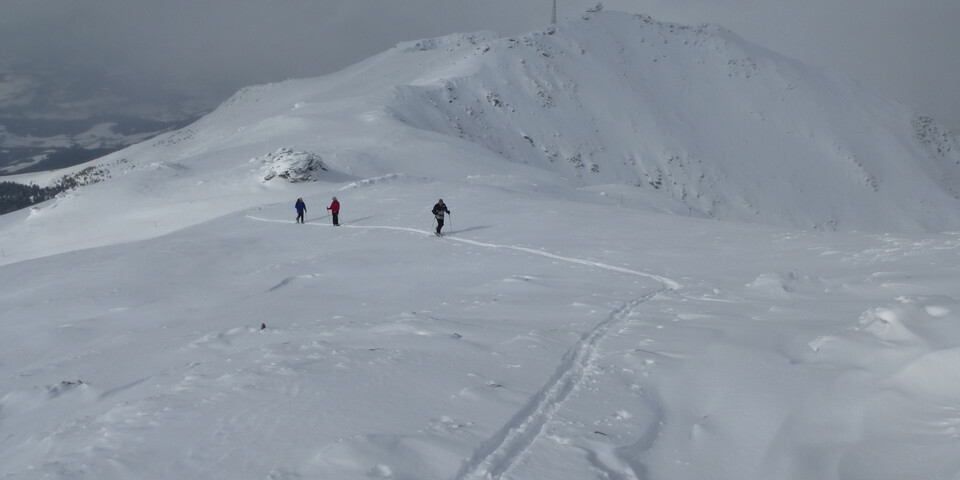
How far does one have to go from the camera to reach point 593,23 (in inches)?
5295

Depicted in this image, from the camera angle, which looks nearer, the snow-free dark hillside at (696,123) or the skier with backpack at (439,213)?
the skier with backpack at (439,213)

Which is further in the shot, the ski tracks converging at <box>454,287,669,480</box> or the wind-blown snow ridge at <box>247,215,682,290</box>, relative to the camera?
the wind-blown snow ridge at <box>247,215,682,290</box>

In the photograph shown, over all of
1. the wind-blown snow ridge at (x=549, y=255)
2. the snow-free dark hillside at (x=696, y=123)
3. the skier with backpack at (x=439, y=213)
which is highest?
the snow-free dark hillside at (x=696, y=123)

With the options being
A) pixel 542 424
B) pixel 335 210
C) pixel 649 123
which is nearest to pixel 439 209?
pixel 335 210

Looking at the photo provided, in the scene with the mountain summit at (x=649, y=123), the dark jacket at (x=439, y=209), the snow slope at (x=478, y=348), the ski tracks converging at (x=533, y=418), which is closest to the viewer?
the ski tracks converging at (x=533, y=418)

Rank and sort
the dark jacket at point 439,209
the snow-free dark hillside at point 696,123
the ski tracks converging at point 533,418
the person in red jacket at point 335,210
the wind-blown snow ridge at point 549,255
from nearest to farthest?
the ski tracks converging at point 533,418 → the wind-blown snow ridge at point 549,255 → the dark jacket at point 439,209 → the person in red jacket at point 335,210 → the snow-free dark hillside at point 696,123

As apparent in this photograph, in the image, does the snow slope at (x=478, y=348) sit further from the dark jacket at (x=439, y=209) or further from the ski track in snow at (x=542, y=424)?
the dark jacket at (x=439, y=209)

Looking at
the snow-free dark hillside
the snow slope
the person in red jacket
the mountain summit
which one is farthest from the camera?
the snow-free dark hillside

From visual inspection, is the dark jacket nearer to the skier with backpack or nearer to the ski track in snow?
the skier with backpack

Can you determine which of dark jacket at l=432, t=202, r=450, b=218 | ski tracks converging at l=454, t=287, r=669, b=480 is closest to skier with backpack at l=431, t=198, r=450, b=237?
dark jacket at l=432, t=202, r=450, b=218

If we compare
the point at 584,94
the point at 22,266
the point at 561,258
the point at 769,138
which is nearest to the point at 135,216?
the point at 22,266

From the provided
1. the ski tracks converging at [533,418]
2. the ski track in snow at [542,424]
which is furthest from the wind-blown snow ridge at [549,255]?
the ski tracks converging at [533,418]

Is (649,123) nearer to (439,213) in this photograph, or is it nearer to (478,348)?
(439,213)

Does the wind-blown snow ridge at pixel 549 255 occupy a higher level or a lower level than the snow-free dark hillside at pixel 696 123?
lower
